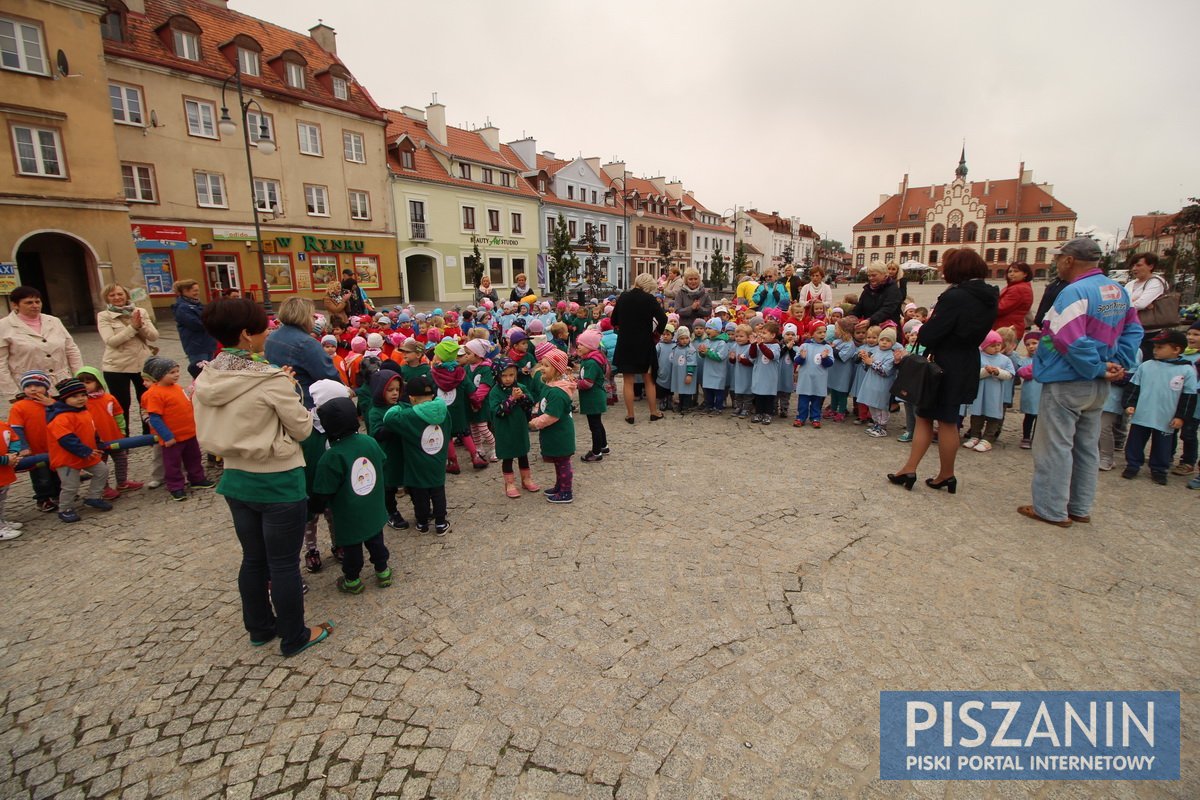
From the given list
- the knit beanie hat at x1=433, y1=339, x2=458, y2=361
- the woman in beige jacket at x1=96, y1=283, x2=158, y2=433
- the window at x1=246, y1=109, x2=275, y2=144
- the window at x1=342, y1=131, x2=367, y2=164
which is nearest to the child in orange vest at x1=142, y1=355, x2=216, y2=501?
the woman in beige jacket at x1=96, y1=283, x2=158, y2=433

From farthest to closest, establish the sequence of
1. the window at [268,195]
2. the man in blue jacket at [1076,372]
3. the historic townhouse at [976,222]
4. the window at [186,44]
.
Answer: the historic townhouse at [976,222], the window at [268,195], the window at [186,44], the man in blue jacket at [1076,372]

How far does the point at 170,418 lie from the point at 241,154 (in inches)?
1044

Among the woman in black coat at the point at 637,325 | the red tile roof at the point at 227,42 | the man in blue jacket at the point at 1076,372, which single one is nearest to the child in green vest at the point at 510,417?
the woman in black coat at the point at 637,325

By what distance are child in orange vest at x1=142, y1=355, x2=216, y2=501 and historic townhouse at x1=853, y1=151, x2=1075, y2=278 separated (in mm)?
91145

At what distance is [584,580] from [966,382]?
154 inches

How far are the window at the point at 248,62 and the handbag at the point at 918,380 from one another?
106 ft

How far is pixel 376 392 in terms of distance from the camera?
16.0 ft

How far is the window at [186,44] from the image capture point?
2416 cm

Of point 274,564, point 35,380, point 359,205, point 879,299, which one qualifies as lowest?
point 274,564

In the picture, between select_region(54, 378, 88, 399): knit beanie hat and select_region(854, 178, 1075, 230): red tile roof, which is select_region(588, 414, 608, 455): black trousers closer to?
select_region(54, 378, 88, 399): knit beanie hat

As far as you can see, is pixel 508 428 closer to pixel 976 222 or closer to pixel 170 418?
pixel 170 418

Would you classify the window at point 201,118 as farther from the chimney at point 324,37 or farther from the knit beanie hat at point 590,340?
the knit beanie hat at point 590,340

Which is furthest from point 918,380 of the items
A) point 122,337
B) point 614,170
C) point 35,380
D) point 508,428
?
point 614,170

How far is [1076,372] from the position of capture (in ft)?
14.8
